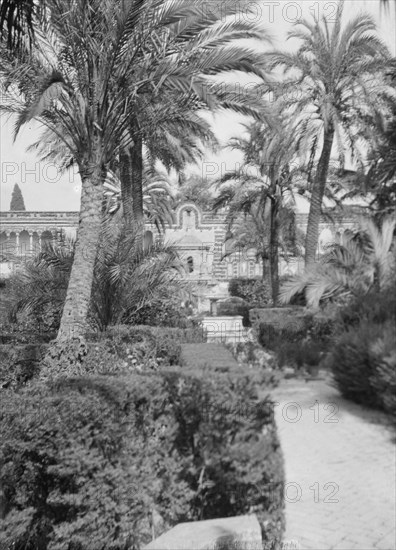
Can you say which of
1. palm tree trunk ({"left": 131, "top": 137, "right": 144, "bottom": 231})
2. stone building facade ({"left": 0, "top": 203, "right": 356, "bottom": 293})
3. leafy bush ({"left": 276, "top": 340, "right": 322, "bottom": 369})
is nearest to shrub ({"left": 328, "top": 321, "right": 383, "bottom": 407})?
leafy bush ({"left": 276, "top": 340, "right": 322, "bottom": 369})

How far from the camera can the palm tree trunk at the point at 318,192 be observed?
15.6 meters

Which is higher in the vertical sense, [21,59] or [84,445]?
[21,59]

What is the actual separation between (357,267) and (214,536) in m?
2.03

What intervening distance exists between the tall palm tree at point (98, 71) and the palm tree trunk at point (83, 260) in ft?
0.05

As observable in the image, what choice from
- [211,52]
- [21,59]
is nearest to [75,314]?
[21,59]

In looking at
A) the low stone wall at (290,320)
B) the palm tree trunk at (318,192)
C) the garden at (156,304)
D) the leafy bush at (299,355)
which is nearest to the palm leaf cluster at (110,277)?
the garden at (156,304)

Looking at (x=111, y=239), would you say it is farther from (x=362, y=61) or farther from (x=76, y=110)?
(x=362, y=61)

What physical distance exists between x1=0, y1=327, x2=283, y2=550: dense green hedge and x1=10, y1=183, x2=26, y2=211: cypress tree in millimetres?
64462

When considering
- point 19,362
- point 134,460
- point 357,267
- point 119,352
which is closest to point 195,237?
point 119,352

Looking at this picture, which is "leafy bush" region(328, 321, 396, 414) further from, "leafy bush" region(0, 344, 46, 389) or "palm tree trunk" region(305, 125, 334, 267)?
"palm tree trunk" region(305, 125, 334, 267)

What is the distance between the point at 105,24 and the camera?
7.12 metres

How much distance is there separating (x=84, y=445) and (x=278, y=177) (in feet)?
61.1

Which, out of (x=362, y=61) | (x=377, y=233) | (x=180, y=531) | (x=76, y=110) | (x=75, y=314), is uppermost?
(x=362, y=61)

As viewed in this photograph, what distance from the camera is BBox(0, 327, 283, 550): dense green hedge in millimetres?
3557
